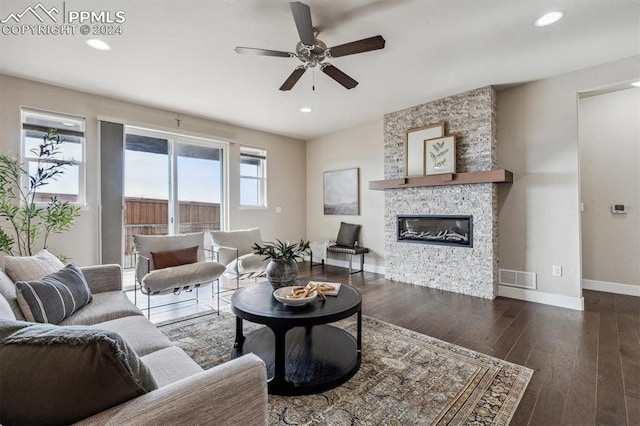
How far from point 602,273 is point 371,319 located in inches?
139

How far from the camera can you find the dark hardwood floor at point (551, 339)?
5.56 ft

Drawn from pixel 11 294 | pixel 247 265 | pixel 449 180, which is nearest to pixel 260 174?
pixel 247 265

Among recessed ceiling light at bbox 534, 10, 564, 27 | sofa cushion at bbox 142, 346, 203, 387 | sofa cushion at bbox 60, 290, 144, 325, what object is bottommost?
sofa cushion at bbox 142, 346, 203, 387

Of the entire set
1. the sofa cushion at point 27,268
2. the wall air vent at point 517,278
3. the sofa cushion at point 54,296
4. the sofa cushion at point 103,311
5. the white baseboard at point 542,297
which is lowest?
the white baseboard at point 542,297

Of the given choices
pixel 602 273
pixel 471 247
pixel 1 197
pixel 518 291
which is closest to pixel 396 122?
pixel 471 247

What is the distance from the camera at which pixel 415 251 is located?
4.46 metres

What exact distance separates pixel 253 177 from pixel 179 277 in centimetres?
309

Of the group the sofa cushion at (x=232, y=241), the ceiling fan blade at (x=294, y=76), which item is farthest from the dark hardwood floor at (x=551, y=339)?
the ceiling fan blade at (x=294, y=76)

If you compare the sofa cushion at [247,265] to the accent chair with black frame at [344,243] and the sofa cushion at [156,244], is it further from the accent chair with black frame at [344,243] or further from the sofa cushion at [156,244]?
the accent chair with black frame at [344,243]

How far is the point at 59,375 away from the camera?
74 cm

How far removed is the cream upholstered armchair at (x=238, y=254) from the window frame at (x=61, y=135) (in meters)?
1.74

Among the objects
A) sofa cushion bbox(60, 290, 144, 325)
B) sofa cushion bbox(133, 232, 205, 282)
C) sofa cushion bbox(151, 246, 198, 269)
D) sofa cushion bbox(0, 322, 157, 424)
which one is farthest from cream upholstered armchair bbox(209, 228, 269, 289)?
sofa cushion bbox(0, 322, 157, 424)

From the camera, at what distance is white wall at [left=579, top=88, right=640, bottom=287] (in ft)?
12.4

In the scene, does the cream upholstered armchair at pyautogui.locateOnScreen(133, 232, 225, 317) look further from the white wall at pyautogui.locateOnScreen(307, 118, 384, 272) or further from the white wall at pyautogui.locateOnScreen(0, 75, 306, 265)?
the white wall at pyautogui.locateOnScreen(307, 118, 384, 272)
